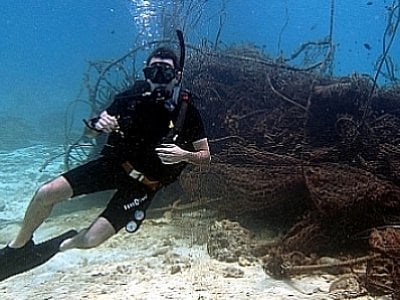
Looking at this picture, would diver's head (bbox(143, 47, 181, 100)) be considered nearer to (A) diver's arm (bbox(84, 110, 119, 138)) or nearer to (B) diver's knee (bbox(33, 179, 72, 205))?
(A) diver's arm (bbox(84, 110, 119, 138))

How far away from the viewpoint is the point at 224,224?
7.18 m

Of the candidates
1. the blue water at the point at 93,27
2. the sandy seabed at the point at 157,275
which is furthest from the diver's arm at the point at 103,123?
the blue water at the point at 93,27

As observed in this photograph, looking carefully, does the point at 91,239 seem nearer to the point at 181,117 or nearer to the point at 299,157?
the point at 181,117

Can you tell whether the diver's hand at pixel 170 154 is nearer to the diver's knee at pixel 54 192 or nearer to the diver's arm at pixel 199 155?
the diver's arm at pixel 199 155

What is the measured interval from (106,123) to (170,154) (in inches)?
27.6

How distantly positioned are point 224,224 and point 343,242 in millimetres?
1760

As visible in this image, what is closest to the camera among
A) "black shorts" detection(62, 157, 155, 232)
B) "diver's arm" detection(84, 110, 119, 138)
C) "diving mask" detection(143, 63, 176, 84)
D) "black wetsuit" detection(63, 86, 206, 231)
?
Result: "diver's arm" detection(84, 110, 119, 138)

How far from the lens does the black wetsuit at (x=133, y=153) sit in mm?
5039

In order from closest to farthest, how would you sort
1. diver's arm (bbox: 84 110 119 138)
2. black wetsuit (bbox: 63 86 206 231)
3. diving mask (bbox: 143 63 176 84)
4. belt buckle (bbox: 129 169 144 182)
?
1. diver's arm (bbox: 84 110 119 138)
2. diving mask (bbox: 143 63 176 84)
3. black wetsuit (bbox: 63 86 206 231)
4. belt buckle (bbox: 129 169 144 182)

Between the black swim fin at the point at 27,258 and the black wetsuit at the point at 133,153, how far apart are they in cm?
78

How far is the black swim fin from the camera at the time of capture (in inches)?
208

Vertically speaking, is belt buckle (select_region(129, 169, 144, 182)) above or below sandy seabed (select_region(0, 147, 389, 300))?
above

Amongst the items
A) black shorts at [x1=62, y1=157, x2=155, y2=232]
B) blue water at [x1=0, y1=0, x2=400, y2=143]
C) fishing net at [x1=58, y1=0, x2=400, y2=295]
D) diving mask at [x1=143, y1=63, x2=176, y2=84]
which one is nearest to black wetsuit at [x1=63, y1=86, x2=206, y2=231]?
black shorts at [x1=62, y1=157, x2=155, y2=232]

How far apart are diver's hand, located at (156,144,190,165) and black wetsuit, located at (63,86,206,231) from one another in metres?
0.28
